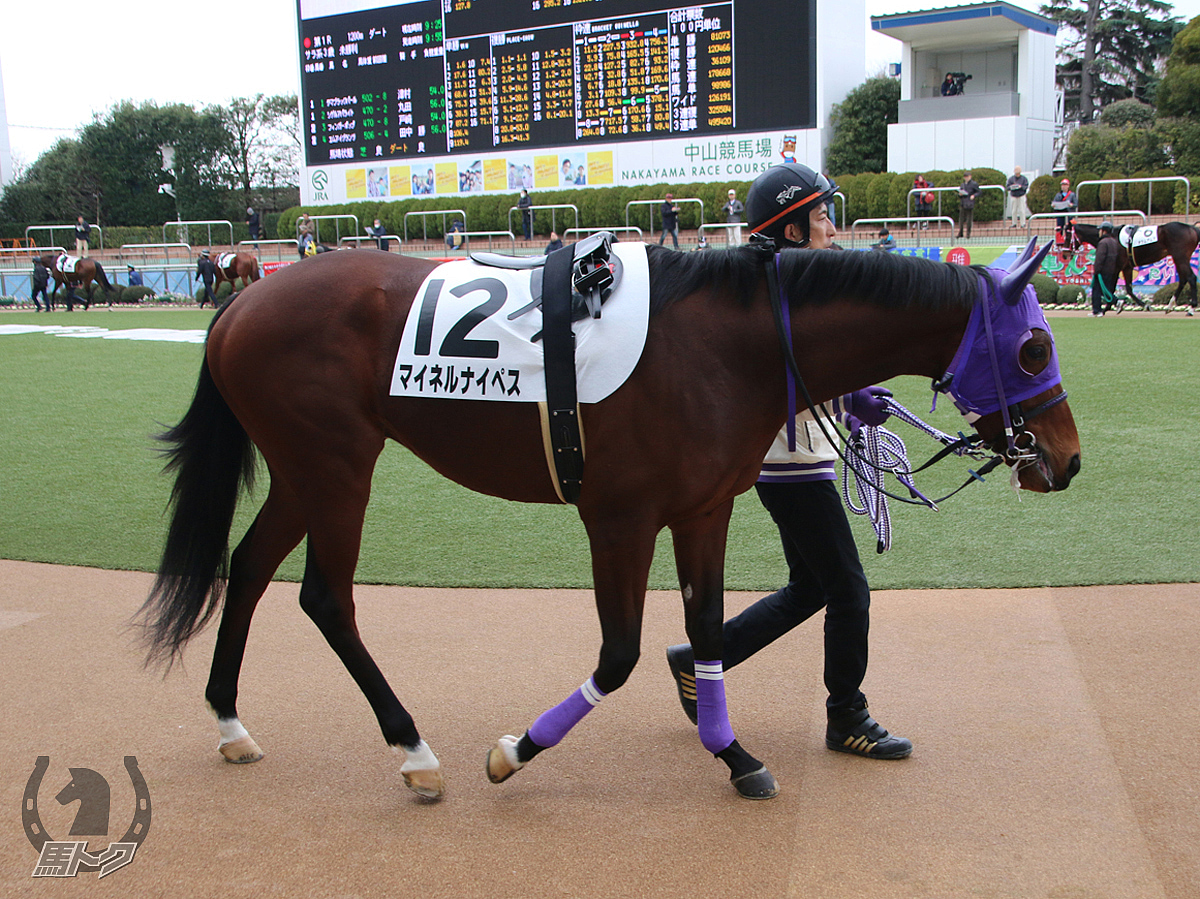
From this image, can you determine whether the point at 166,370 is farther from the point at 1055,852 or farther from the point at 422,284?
the point at 1055,852

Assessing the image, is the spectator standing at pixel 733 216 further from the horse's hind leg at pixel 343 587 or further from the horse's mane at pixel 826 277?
the horse's hind leg at pixel 343 587

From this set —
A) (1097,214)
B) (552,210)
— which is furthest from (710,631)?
(552,210)

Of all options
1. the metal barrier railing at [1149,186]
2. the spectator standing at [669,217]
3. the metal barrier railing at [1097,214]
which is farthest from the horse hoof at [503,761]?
the spectator standing at [669,217]

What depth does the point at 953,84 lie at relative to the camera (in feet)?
80.4

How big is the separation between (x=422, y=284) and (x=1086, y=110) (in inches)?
1554

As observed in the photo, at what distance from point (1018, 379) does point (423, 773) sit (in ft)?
5.88

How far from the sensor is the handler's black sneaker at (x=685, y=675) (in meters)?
2.92

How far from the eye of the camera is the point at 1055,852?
2.23m

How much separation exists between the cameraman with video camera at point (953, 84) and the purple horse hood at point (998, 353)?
24.8m

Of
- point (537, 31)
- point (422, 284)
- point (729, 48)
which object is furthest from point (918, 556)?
point (537, 31)

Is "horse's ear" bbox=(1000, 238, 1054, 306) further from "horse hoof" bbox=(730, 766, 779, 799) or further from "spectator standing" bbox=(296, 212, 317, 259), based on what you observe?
"spectator standing" bbox=(296, 212, 317, 259)

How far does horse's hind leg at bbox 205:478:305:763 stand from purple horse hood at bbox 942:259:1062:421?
1.89 metres

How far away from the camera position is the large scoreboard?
20938mm

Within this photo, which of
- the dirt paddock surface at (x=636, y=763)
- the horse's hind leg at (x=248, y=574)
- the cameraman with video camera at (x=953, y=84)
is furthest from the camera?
the cameraman with video camera at (x=953, y=84)
